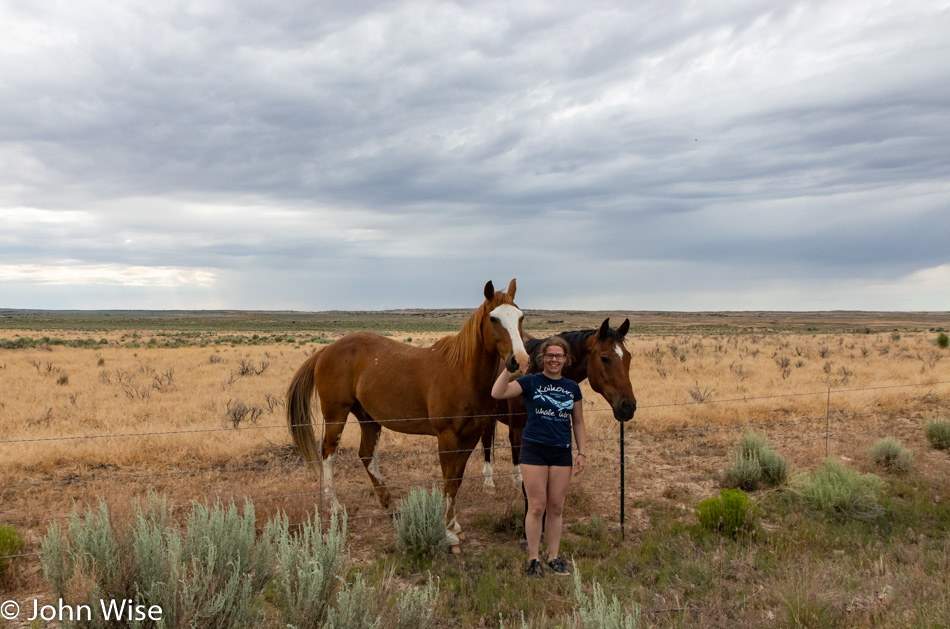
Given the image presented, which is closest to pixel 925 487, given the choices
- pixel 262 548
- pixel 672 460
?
pixel 672 460

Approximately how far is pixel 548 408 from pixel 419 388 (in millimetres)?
1758

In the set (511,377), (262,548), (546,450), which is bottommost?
(262,548)

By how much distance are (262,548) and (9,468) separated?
6.03 meters

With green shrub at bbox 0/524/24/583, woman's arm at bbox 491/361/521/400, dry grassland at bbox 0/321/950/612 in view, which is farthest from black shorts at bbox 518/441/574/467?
green shrub at bbox 0/524/24/583

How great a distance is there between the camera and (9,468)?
23.5 feet

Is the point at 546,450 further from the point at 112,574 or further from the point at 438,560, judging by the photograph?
the point at 112,574

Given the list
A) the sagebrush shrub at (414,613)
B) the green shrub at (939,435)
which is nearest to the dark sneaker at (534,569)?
the sagebrush shrub at (414,613)

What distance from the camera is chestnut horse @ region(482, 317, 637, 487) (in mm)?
5055

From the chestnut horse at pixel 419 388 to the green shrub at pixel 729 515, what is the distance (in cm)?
233

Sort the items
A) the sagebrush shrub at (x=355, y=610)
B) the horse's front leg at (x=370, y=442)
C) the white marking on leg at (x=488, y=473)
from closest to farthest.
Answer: the sagebrush shrub at (x=355, y=610) < the horse's front leg at (x=370, y=442) < the white marking on leg at (x=488, y=473)

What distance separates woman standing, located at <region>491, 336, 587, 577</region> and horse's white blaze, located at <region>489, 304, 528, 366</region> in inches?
8.0

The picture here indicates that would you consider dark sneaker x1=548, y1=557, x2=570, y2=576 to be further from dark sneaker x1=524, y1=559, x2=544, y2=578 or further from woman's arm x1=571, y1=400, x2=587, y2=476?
woman's arm x1=571, y1=400, x2=587, y2=476

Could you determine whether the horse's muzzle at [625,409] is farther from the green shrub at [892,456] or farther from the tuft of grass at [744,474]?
the green shrub at [892,456]

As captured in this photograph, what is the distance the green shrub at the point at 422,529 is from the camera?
4824 mm
